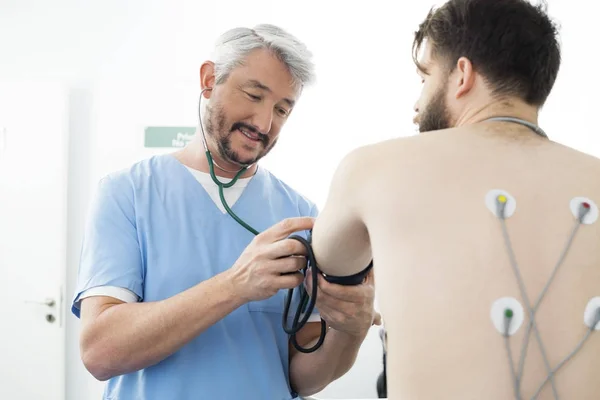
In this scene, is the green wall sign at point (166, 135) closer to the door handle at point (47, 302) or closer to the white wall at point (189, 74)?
the white wall at point (189, 74)

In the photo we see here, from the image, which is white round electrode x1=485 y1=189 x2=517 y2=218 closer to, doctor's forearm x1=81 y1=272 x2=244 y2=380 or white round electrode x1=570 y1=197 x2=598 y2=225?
white round electrode x1=570 y1=197 x2=598 y2=225

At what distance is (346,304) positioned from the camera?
3.66ft

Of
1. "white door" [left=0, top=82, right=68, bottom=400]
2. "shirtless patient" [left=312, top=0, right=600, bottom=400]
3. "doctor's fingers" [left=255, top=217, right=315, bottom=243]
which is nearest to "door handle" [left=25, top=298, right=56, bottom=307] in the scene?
"white door" [left=0, top=82, right=68, bottom=400]

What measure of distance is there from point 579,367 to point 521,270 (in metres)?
0.14

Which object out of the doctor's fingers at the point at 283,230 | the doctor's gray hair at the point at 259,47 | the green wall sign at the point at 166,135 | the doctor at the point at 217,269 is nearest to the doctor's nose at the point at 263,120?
the doctor at the point at 217,269

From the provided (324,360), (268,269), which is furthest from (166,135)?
(268,269)

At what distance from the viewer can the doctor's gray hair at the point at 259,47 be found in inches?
51.3

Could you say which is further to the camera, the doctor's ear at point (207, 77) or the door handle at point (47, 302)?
the door handle at point (47, 302)

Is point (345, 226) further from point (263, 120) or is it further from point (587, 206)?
point (263, 120)

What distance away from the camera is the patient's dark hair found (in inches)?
34.3

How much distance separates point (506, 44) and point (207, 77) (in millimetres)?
731

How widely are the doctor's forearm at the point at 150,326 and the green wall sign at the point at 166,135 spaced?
1.94 metres

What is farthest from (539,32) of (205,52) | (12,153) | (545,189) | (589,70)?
(12,153)

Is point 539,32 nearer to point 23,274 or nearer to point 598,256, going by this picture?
point 598,256
